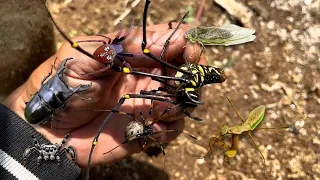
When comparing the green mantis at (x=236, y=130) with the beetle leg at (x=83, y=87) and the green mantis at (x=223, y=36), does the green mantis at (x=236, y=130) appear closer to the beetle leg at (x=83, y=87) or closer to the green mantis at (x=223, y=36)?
the green mantis at (x=223, y=36)

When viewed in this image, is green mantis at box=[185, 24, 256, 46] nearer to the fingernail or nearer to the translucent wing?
the fingernail

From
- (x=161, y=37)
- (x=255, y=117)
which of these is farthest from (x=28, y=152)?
(x=255, y=117)

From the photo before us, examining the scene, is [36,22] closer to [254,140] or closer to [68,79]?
[68,79]

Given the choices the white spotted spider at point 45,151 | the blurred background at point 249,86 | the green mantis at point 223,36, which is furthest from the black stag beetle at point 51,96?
the blurred background at point 249,86

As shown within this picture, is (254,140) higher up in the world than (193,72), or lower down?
lower down

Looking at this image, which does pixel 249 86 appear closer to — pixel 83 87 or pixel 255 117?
pixel 255 117

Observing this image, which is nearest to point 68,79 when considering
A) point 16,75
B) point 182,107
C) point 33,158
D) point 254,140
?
point 33,158
